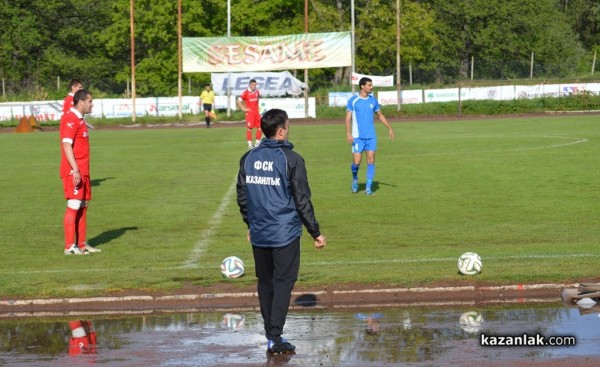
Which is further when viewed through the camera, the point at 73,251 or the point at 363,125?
the point at 363,125

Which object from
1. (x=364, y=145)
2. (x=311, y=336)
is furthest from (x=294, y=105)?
(x=311, y=336)

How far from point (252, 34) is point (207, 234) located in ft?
233

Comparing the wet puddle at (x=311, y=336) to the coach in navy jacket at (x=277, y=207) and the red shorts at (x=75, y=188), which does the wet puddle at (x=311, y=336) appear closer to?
the coach in navy jacket at (x=277, y=207)

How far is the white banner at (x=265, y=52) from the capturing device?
63.5 metres

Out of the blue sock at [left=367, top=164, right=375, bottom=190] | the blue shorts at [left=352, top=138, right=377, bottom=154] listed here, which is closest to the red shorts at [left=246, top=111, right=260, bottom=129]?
the blue shorts at [left=352, top=138, right=377, bottom=154]

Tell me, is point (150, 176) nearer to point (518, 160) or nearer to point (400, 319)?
point (518, 160)

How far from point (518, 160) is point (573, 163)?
5.39ft

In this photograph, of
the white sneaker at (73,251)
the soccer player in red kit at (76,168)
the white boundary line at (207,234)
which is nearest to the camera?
the white boundary line at (207,234)

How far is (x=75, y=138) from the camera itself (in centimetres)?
1417

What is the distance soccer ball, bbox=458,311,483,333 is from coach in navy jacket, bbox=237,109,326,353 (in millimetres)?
1613

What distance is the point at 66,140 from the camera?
551 inches

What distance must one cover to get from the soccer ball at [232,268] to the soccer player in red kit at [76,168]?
2840mm

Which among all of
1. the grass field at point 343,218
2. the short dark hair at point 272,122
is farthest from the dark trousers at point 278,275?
the grass field at point 343,218

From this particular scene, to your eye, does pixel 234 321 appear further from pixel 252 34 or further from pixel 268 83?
pixel 252 34
